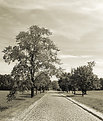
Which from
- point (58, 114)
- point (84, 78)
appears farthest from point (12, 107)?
point (84, 78)

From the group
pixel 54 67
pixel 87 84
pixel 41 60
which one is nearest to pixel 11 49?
pixel 41 60

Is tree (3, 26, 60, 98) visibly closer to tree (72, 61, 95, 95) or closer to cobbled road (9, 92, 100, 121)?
cobbled road (9, 92, 100, 121)

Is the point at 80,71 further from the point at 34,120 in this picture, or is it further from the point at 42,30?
the point at 34,120

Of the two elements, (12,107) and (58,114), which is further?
(12,107)

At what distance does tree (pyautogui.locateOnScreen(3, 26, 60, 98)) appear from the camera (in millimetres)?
36875

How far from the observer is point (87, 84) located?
217 feet

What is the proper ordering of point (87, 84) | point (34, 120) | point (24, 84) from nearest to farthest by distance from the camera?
point (34, 120), point (24, 84), point (87, 84)

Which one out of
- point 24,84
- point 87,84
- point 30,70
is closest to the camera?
point 24,84

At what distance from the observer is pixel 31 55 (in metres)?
39.8

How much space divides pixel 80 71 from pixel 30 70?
33.4m

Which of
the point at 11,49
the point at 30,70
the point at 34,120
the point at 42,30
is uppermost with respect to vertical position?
the point at 42,30

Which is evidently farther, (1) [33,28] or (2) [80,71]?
(2) [80,71]

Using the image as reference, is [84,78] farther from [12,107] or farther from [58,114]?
[58,114]

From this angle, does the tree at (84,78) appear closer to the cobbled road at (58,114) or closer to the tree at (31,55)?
the tree at (31,55)
